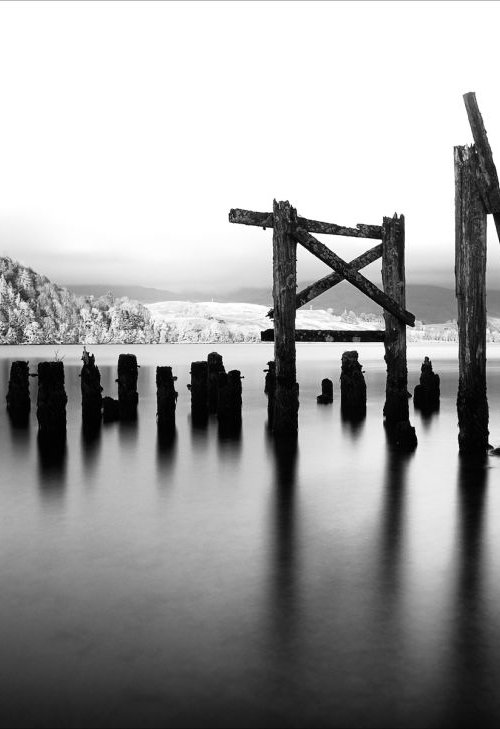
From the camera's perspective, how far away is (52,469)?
35.0 feet

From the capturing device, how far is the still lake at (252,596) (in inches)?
136

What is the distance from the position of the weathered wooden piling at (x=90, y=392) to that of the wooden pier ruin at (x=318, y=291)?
5158 millimetres

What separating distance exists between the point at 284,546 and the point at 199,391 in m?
11.6

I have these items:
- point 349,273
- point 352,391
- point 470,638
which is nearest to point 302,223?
point 349,273

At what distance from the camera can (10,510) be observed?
8.11 metres

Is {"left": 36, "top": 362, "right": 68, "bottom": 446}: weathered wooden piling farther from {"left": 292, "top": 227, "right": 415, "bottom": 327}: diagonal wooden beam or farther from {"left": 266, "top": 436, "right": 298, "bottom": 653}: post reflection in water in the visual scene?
{"left": 292, "top": 227, "right": 415, "bottom": 327}: diagonal wooden beam

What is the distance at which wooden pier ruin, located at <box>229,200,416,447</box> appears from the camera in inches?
442

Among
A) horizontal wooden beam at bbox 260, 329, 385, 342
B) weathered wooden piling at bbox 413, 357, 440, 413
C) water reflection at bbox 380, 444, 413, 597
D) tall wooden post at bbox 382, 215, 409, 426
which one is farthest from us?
weathered wooden piling at bbox 413, 357, 440, 413

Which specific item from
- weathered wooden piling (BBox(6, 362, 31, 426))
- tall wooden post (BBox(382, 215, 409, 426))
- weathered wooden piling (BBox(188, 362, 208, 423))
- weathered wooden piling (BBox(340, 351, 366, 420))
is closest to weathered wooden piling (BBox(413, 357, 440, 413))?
A: weathered wooden piling (BBox(340, 351, 366, 420))

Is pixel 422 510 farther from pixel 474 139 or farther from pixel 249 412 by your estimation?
pixel 249 412

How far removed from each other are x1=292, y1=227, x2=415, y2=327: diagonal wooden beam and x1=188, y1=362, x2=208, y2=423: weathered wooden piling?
620cm

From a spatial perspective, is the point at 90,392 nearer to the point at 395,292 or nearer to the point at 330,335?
the point at 330,335

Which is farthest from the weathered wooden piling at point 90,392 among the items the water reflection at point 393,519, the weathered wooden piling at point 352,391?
the water reflection at point 393,519

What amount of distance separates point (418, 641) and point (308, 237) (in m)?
8.15
